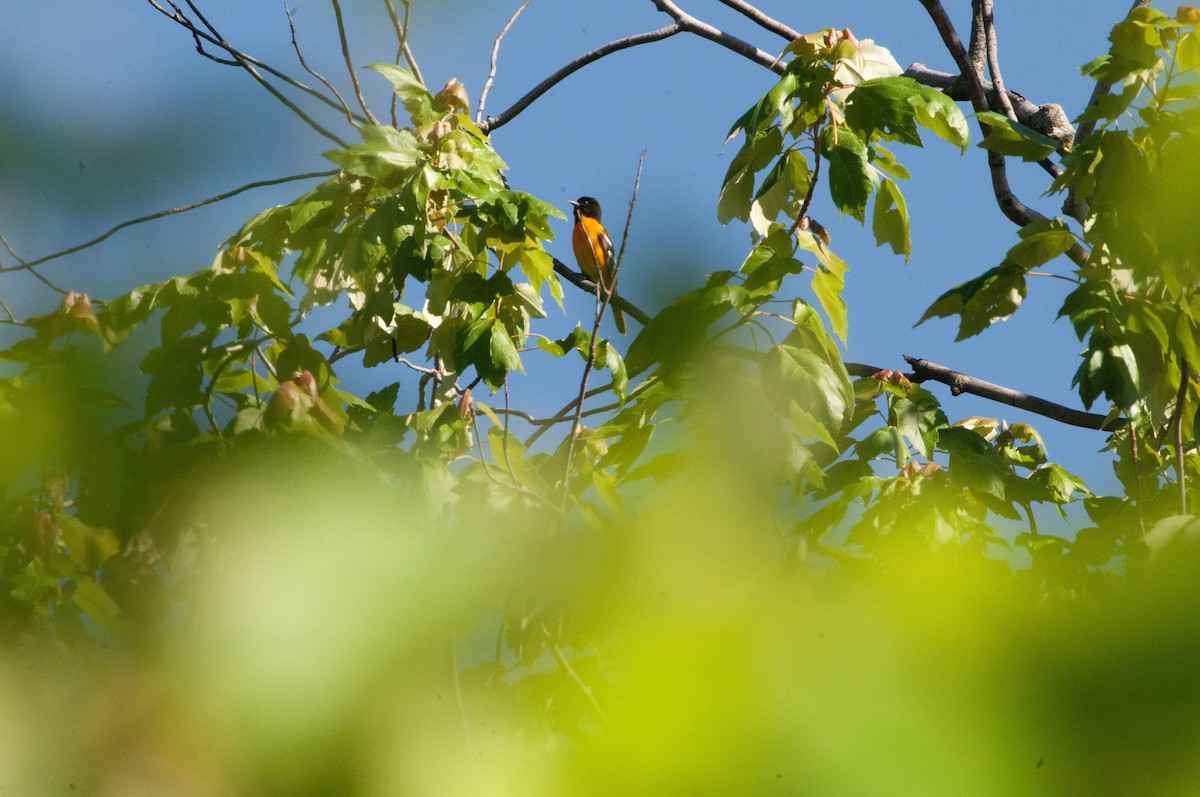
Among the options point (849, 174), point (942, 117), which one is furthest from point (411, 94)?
point (942, 117)

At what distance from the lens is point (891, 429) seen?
8.02 feet

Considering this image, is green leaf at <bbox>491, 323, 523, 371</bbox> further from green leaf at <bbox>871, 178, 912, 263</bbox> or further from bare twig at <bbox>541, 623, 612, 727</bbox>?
bare twig at <bbox>541, 623, 612, 727</bbox>

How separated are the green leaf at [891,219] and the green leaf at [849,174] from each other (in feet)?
1.10

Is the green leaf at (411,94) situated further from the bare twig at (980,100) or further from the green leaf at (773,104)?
the bare twig at (980,100)

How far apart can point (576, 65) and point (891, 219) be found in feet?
7.42

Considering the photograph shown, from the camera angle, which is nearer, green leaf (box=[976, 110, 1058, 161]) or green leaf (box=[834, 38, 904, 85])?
green leaf (box=[834, 38, 904, 85])

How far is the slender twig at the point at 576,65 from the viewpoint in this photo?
4102mm

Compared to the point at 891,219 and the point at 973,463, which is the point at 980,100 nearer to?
the point at 891,219

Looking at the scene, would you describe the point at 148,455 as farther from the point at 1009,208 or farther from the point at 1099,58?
the point at 1009,208

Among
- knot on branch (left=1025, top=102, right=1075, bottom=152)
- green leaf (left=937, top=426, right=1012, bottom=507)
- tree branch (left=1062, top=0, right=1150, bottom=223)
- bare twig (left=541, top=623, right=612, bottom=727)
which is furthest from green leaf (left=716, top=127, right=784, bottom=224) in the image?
bare twig (left=541, top=623, right=612, bottom=727)

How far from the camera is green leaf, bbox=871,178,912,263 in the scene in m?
2.33

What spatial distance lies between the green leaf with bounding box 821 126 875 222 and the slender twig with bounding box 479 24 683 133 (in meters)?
2.15

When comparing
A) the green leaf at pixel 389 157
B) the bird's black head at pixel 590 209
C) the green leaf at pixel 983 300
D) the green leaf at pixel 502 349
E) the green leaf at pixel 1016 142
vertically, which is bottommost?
the green leaf at pixel 983 300

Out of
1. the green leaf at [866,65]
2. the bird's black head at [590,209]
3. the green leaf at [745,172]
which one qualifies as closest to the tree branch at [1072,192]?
the green leaf at [866,65]
